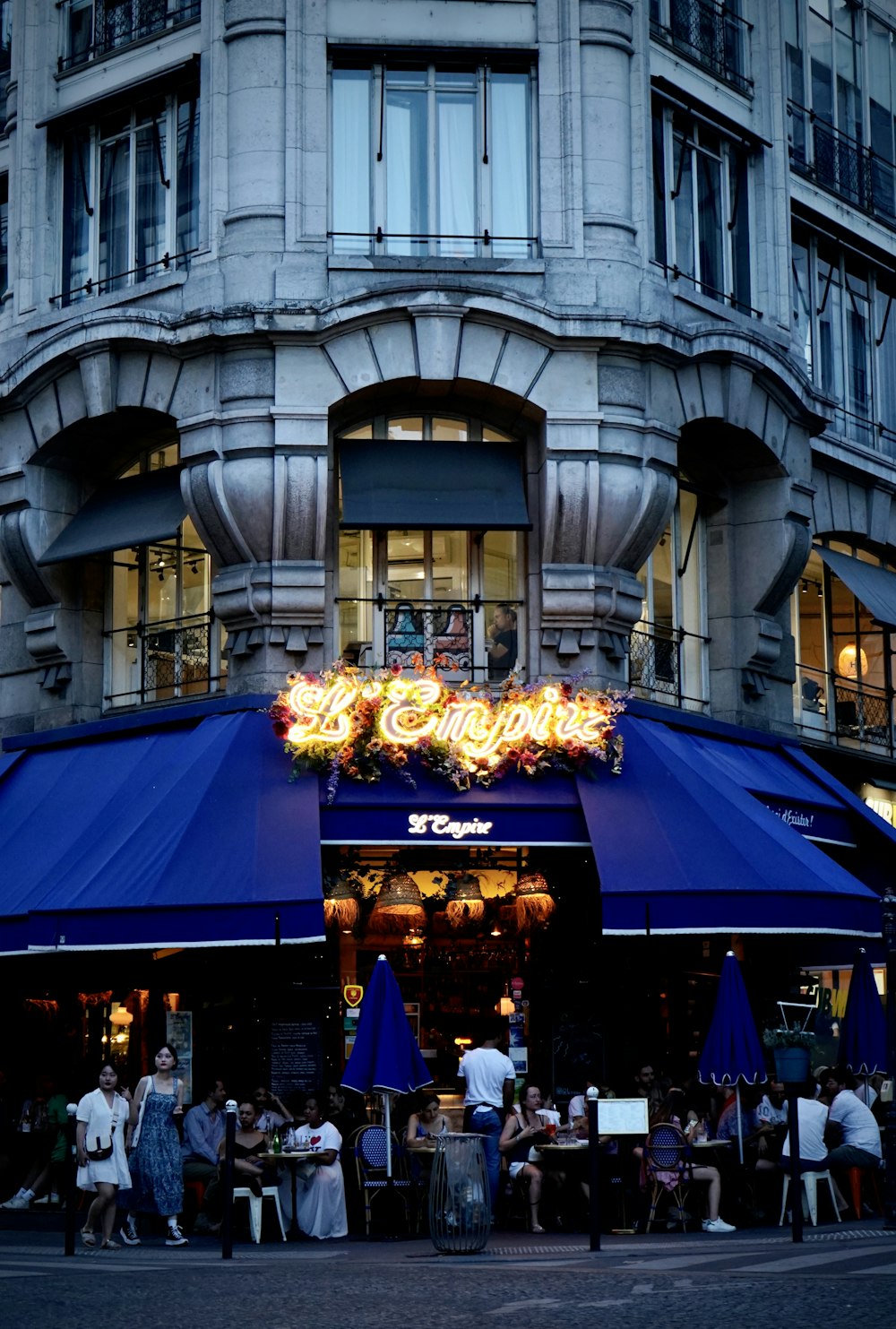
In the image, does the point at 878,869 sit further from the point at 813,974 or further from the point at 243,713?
the point at 243,713

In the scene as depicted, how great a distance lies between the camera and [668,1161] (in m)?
19.4

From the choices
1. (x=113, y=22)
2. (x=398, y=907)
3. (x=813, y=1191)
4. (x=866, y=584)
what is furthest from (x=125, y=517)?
(x=813, y=1191)

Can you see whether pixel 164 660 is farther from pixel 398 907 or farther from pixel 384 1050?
pixel 384 1050

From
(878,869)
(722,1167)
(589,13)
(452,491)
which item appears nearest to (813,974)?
(878,869)

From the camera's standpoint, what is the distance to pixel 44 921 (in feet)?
65.8

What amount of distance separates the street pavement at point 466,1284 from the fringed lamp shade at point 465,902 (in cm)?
448

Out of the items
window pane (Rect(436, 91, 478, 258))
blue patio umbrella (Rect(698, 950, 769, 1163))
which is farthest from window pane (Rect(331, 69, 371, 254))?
blue patio umbrella (Rect(698, 950, 769, 1163))

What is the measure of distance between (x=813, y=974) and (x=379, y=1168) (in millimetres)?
7946

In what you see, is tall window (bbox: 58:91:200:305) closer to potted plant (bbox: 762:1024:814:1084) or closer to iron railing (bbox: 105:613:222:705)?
iron railing (bbox: 105:613:222:705)

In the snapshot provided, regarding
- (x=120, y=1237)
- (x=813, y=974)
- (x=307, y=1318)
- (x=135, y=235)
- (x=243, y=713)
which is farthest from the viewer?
(x=813, y=974)

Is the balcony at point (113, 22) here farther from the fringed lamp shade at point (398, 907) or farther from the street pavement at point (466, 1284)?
the street pavement at point (466, 1284)

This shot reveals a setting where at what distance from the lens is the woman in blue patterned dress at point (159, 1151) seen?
18469 millimetres

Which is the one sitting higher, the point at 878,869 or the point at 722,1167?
the point at 878,869

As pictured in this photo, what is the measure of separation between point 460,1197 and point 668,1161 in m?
3.22
